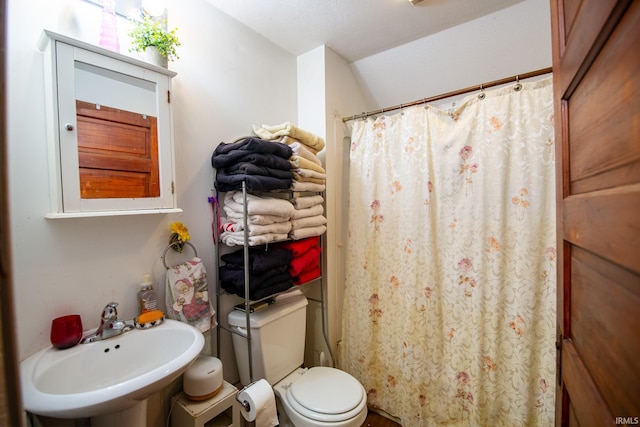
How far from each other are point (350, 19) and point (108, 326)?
1.85m

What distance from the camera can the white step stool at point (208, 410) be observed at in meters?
1.08

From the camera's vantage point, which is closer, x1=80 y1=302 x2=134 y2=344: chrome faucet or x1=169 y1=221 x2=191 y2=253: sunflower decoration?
x1=80 y1=302 x2=134 y2=344: chrome faucet

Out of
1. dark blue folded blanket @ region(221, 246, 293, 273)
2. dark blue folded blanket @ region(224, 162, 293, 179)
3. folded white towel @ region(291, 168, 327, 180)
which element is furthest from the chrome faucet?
folded white towel @ region(291, 168, 327, 180)

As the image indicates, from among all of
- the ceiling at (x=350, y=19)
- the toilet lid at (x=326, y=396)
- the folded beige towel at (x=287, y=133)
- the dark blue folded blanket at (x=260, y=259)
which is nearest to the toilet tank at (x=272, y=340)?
the toilet lid at (x=326, y=396)

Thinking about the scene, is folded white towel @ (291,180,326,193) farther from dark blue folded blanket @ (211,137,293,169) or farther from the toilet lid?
the toilet lid

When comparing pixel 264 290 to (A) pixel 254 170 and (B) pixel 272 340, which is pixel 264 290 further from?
(A) pixel 254 170

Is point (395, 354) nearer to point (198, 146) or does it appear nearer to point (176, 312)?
point (176, 312)

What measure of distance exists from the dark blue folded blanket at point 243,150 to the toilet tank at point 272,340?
78 cm

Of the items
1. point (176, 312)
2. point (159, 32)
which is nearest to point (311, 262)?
point (176, 312)

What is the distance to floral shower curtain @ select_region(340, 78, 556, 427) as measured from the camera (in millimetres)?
1261

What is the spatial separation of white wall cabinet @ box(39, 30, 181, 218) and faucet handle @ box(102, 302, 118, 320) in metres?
0.36

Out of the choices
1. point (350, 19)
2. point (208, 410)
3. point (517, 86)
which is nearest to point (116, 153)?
point (208, 410)

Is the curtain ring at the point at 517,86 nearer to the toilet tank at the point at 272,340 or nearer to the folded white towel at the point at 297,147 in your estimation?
the folded white towel at the point at 297,147

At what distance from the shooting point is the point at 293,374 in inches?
58.1
